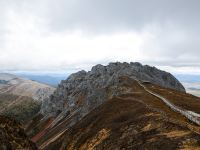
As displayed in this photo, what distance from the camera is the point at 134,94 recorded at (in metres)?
108

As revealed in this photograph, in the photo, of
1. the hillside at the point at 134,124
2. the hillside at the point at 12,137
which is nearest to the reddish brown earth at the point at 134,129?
the hillside at the point at 134,124

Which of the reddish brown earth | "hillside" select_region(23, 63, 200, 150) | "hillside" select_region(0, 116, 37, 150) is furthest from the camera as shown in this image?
"hillside" select_region(23, 63, 200, 150)

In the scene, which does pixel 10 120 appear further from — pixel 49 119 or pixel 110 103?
pixel 49 119

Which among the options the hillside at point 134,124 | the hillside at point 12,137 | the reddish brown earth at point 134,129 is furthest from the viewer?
the hillside at point 134,124

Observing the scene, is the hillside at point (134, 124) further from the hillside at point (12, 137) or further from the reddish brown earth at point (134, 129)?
the hillside at point (12, 137)

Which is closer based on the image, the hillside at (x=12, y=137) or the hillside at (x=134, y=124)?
the hillside at (x=12, y=137)

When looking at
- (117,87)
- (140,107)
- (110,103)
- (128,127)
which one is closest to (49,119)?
(117,87)

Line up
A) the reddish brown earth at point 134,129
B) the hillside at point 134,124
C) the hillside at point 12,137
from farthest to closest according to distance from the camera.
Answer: the hillside at point 134,124 → the reddish brown earth at point 134,129 → the hillside at point 12,137

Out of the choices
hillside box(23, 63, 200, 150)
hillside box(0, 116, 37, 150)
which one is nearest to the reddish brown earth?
hillside box(23, 63, 200, 150)

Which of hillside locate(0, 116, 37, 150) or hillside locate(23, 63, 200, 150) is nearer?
hillside locate(0, 116, 37, 150)

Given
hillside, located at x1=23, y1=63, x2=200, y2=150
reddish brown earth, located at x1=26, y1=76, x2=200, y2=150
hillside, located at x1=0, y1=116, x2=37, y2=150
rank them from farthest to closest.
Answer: hillside, located at x1=23, y1=63, x2=200, y2=150
reddish brown earth, located at x1=26, y1=76, x2=200, y2=150
hillside, located at x1=0, y1=116, x2=37, y2=150

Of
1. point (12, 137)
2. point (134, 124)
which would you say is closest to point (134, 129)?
point (134, 124)

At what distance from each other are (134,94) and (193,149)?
69.1 metres

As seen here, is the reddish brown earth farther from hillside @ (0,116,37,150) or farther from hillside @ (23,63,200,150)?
hillside @ (0,116,37,150)
